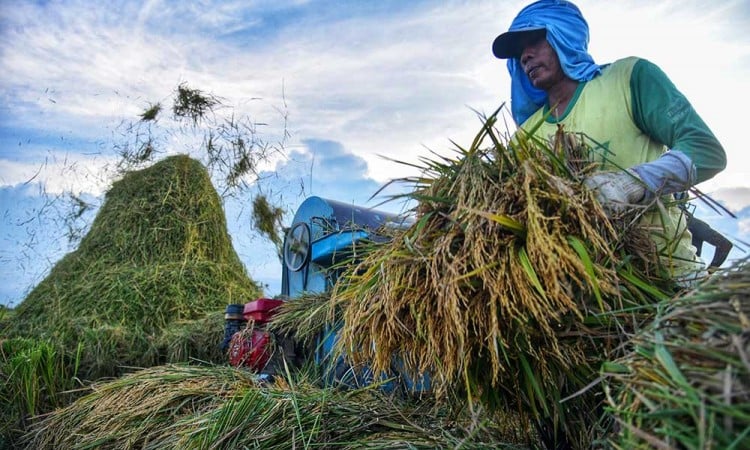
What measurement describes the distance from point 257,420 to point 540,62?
1.70 m

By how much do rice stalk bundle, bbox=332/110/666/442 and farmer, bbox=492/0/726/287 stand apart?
0.13 meters

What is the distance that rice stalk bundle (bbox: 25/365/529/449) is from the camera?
1.51 m

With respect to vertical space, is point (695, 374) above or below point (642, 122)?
below

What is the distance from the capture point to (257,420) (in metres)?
1.78

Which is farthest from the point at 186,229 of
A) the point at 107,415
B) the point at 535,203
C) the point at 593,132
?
the point at 535,203

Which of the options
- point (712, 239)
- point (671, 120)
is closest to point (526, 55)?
point (671, 120)

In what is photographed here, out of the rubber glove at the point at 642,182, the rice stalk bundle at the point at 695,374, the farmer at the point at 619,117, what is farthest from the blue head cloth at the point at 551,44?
the rice stalk bundle at the point at 695,374

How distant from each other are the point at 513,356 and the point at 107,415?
2.16 meters

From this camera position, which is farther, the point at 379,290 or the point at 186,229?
the point at 186,229

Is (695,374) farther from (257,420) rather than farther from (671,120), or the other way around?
(257,420)

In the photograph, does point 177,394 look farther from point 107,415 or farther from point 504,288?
point 504,288

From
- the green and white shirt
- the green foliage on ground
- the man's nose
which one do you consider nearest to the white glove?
the green and white shirt

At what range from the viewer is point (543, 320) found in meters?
1.11

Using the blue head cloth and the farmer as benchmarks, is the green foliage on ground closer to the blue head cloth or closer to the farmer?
the blue head cloth
